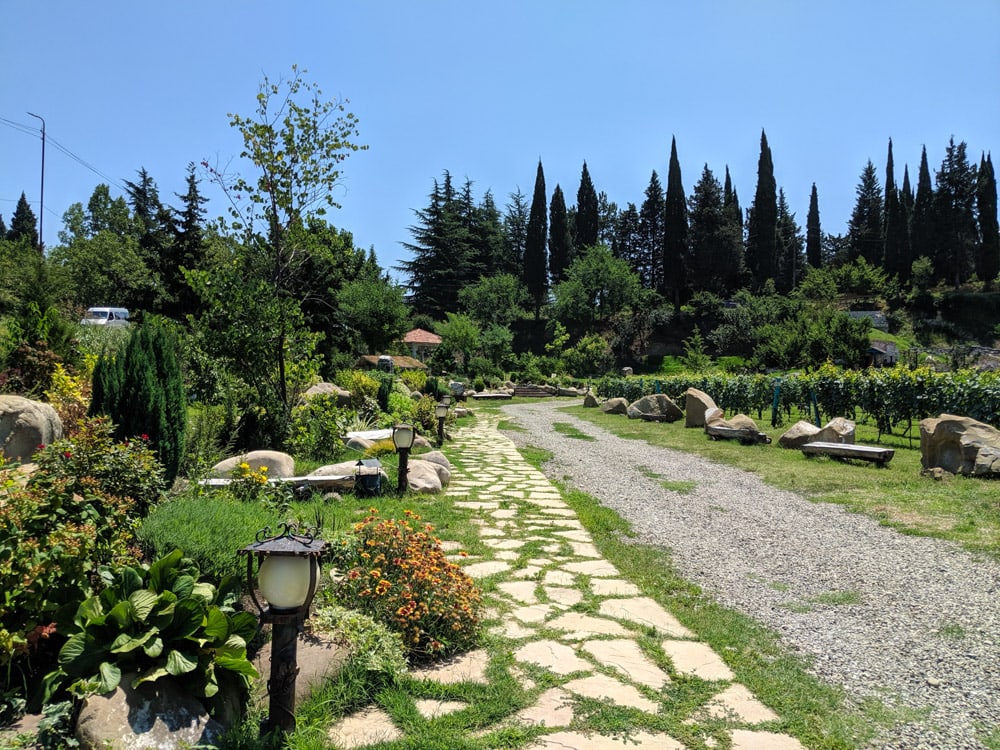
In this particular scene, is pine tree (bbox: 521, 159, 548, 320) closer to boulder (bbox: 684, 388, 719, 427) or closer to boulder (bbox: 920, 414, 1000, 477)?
boulder (bbox: 684, 388, 719, 427)

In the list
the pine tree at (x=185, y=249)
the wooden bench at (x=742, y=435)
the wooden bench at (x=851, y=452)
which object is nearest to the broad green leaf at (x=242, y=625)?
the wooden bench at (x=851, y=452)

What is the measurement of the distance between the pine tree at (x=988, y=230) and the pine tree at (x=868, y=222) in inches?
272

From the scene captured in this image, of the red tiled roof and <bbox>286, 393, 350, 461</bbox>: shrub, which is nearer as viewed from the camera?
<bbox>286, 393, 350, 461</bbox>: shrub

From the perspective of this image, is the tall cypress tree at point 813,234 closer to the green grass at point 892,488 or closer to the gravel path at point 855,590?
the green grass at point 892,488

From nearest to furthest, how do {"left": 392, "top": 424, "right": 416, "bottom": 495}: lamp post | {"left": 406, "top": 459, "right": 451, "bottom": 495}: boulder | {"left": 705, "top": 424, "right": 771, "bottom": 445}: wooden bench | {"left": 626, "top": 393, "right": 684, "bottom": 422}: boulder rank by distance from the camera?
{"left": 392, "top": 424, "right": 416, "bottom": 495}: lamp post, {"left": 406, "top": 459, "right": 451, "bottom": 495}: boulder, {"left": 705, "top": 424, "right": 771, "bottom": 445}: wooden bench, {"left": 626, "top": 393, "right": 684, "bottom": 422}: boulder

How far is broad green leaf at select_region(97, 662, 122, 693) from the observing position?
2059 millimetres

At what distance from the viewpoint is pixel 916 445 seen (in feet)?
37.4

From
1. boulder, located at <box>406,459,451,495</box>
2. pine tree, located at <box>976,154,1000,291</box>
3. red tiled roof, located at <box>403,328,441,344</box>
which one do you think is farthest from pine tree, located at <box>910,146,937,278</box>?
boulder, located at <box>406,459,451,495</box>

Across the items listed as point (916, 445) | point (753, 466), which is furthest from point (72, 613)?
point (916, 445)

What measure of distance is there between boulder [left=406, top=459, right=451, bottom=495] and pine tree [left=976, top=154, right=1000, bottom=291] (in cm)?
5427

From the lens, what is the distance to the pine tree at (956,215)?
46.1 metres

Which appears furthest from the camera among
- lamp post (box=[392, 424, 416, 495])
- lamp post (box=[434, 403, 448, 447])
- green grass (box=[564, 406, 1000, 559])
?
lamp post (box=[434, 403, 448, 447])

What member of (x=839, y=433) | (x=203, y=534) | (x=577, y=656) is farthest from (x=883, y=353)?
(x=203, y=534)

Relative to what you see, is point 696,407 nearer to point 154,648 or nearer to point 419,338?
point 154,648
